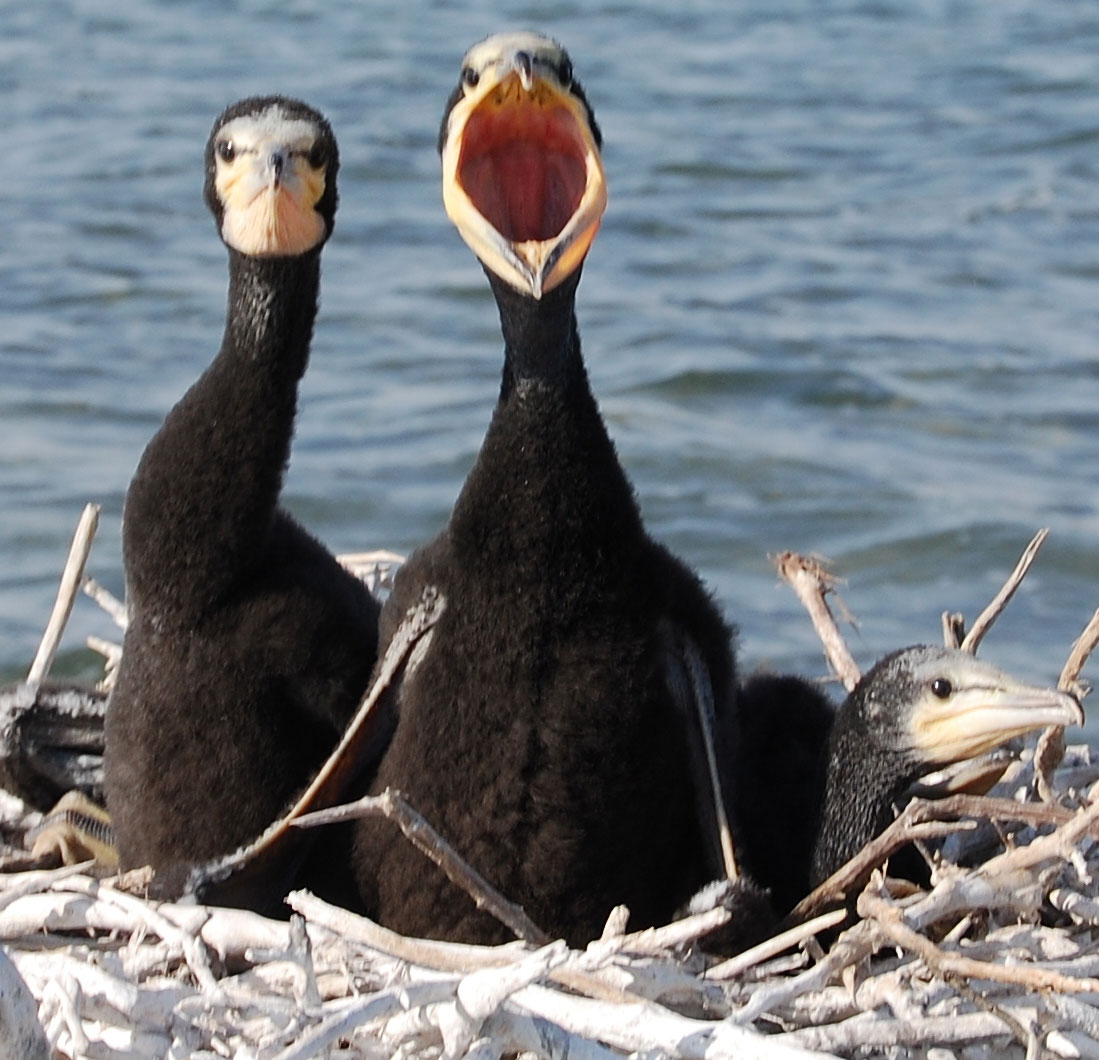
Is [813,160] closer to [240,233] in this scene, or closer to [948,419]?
[948,419]

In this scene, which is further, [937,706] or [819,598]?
[819,598]

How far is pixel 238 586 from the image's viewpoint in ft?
14.4

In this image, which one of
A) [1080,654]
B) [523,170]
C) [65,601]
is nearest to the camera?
[523,170]

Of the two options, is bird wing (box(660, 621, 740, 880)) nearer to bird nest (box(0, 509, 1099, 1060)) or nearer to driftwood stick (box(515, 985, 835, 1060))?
bird nest (box(0, 509, 1099, 1060))

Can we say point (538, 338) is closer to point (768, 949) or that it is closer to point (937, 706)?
point (937, 706)

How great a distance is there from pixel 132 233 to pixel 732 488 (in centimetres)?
449

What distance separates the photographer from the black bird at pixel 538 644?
13.5ft

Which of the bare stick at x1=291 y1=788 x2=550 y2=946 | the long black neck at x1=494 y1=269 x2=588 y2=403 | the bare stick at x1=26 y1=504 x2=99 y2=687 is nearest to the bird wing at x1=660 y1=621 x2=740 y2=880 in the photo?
the bare stick at x1=291 y1=788 x2=550 y2=946

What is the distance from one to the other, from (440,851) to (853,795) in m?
0.96

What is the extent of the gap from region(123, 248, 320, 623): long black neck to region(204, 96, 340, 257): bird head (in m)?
0.05

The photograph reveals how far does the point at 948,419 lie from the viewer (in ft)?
32.4

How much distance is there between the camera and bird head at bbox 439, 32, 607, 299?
3.92m

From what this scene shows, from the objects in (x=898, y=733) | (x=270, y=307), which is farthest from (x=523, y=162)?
(x=898, y=733)

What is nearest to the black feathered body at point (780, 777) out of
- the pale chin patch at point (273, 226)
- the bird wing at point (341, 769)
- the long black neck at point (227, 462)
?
the bird wing at point (341, 769)
